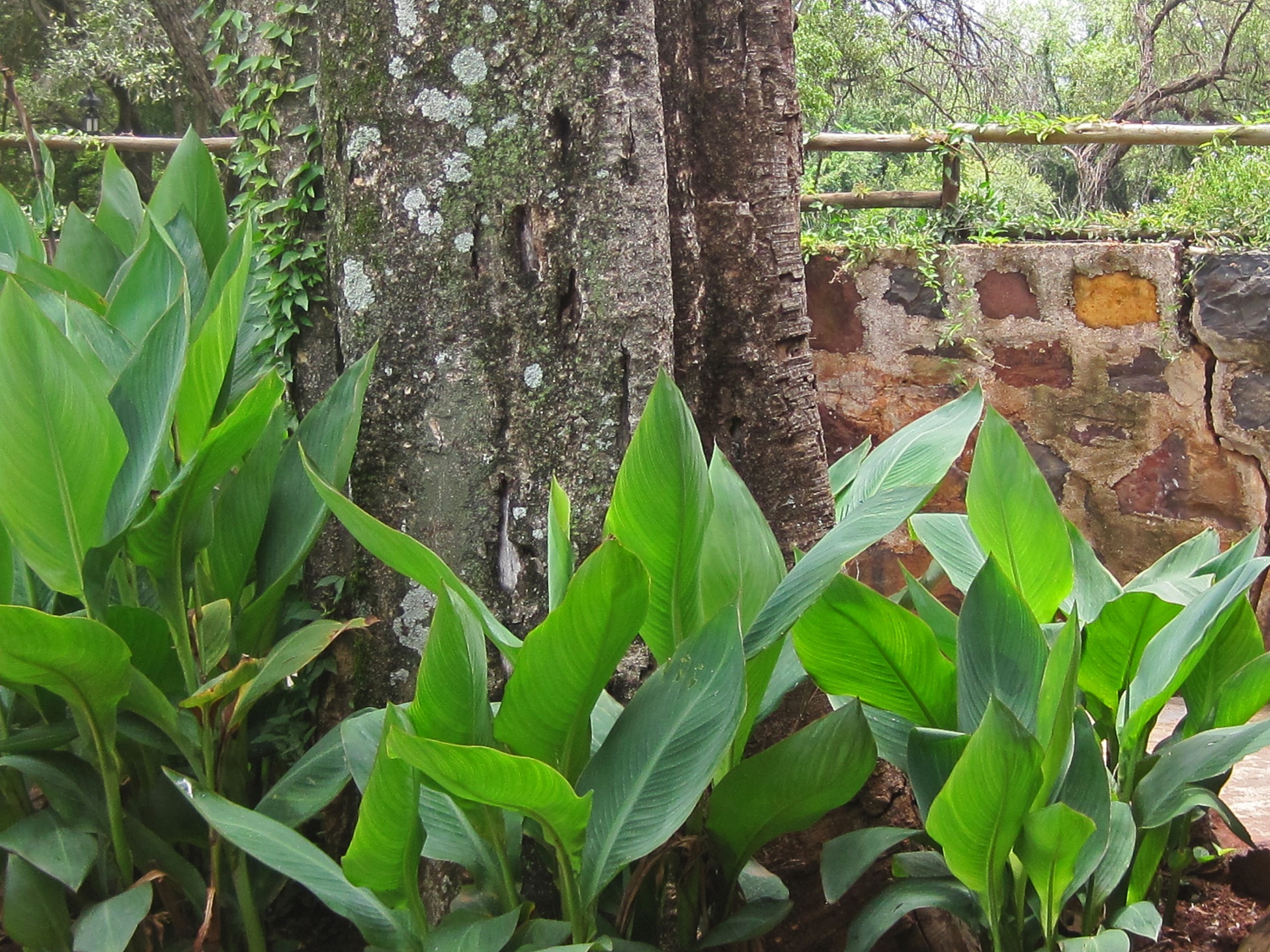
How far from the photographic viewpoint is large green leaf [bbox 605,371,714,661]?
1.12 metres

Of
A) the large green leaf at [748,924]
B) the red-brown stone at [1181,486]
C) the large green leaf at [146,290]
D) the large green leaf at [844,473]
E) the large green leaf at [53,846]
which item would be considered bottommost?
the red-brown stone at [1181,486]

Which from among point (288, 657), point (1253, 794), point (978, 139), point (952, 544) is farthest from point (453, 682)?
point (978, 139)

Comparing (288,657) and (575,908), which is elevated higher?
(288,657)

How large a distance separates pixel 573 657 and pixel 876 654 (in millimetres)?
449

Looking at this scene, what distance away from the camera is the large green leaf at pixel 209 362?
1291 mm

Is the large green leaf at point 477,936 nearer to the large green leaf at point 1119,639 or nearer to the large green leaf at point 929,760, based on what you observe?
the large green leaf at point 929,760

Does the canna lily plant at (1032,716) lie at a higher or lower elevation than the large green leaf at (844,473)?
lower

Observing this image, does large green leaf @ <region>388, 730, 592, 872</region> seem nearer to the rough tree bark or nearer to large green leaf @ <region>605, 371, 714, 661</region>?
large green leaf @ <region>605, 371, 714, 661</region>

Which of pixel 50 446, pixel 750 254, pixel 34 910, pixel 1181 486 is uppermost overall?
pixel 750 254

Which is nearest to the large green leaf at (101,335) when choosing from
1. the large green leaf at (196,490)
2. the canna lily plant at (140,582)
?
the canna lily plant at (140,582)

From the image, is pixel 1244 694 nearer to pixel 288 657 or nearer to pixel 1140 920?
pixel 1140 920

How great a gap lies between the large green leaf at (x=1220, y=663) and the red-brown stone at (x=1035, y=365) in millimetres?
1852

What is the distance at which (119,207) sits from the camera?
6.33 feet

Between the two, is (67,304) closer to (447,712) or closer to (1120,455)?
(447,712)
